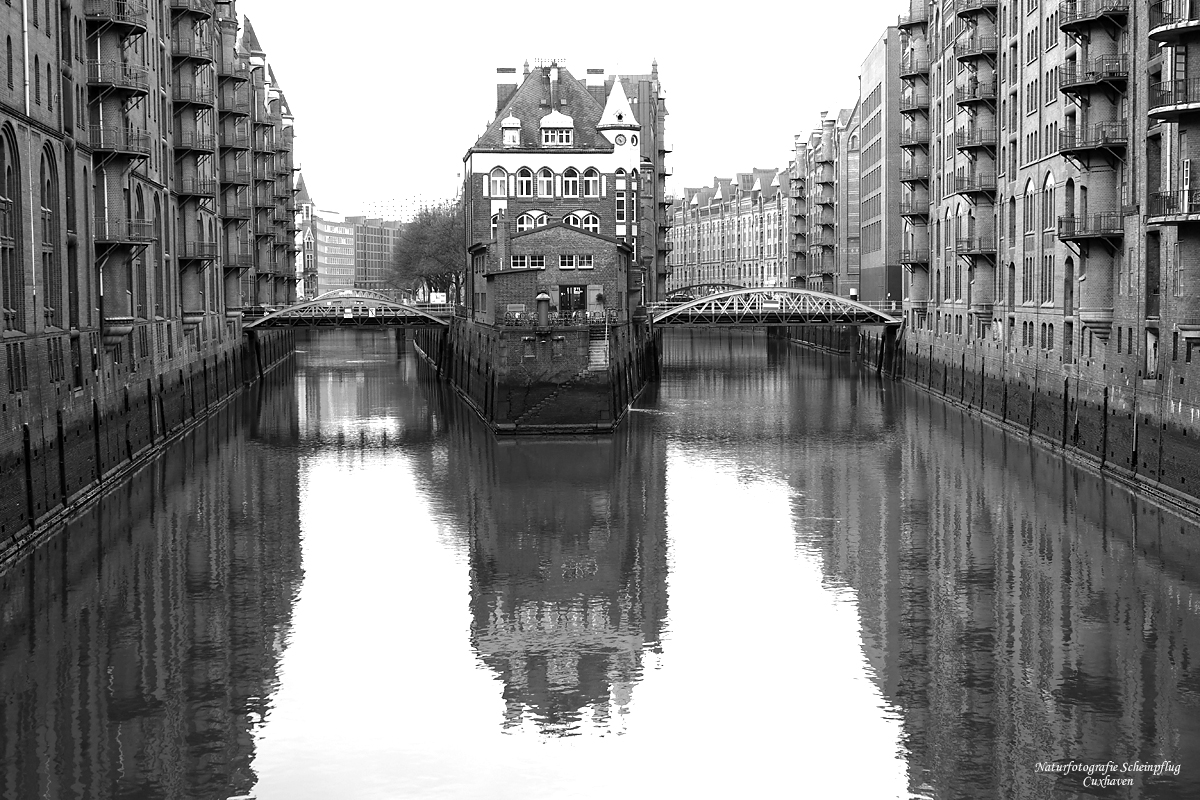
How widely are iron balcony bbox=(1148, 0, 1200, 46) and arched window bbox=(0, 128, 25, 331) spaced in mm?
24998

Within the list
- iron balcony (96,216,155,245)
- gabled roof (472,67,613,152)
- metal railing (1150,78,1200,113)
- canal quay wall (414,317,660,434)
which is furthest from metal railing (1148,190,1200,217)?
gabled roof (472,67,613,152)

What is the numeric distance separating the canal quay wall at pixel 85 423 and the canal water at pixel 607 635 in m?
0.97

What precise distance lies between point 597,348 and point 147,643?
27605mm

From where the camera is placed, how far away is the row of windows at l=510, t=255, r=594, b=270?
52.3 metres

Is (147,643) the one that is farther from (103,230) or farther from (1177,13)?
(1177,13)

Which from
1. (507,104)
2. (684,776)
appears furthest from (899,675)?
(507,104)

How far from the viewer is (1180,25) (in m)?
31.9

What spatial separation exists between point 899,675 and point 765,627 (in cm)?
339

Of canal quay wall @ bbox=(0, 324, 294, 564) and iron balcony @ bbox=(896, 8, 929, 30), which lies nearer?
canal quay wall @ bbox=(0, 324, 294, 564)

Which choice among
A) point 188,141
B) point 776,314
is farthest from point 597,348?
point 776,314

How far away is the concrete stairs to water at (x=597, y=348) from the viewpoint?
49625 millimetres

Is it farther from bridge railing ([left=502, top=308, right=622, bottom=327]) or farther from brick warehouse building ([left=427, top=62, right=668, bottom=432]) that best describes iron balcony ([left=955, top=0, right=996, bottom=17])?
bridge railing ([left=502, top=308, right=622, bottom=327])

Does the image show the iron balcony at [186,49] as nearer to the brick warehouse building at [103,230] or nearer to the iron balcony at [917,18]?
the brick warehouse building at [103,230]

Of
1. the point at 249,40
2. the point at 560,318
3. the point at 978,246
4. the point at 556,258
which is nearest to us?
the point at 560,318
